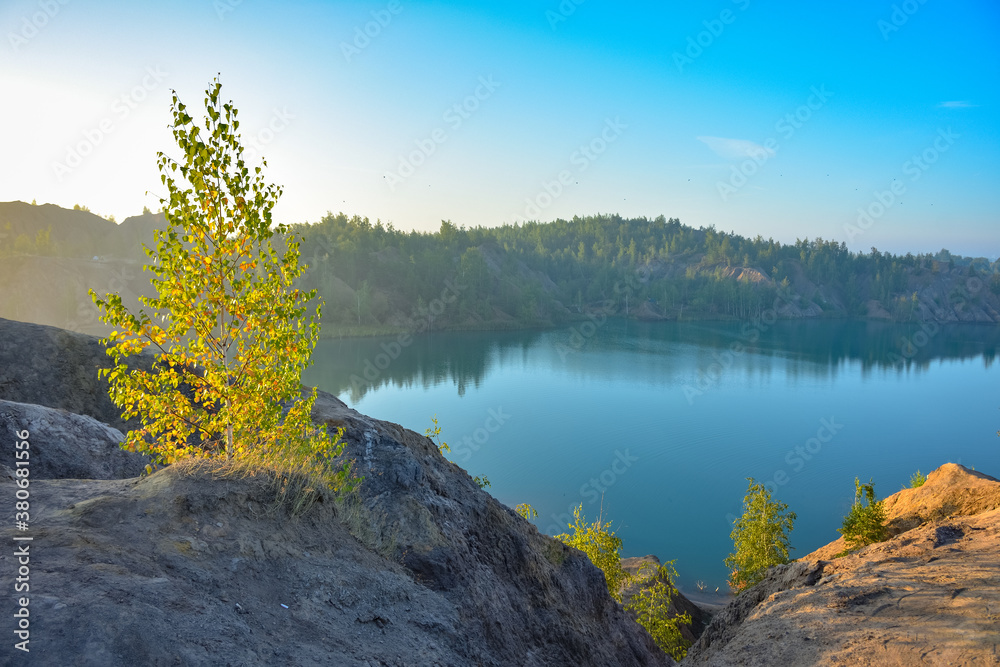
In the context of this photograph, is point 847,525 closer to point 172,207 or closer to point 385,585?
point 385,585

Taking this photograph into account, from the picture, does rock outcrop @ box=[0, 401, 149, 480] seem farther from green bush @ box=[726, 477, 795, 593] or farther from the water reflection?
the water reflection

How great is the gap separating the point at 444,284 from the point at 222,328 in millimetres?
107879

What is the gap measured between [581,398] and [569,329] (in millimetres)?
56684

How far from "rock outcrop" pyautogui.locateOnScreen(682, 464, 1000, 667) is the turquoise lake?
62.4 feet

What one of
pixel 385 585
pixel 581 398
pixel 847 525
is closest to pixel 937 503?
pixel 847 525

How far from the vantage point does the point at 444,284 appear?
115062 mm

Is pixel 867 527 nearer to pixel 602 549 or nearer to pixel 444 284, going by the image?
pixel 602 549

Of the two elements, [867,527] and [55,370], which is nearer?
[55,370]

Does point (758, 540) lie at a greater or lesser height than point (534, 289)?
lesser

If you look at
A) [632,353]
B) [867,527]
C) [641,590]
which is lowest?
[641,590]

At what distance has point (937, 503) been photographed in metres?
17.3

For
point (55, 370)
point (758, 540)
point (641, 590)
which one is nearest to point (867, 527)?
point (758, 540)

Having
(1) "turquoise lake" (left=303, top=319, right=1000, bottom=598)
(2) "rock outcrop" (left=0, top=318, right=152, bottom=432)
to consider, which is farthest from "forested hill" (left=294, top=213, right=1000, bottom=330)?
(2) "rock outcrop" (left=0, top=318, right=152, bottom=432)

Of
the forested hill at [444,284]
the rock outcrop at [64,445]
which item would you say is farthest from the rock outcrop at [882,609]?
the forested hill at [444,284]
